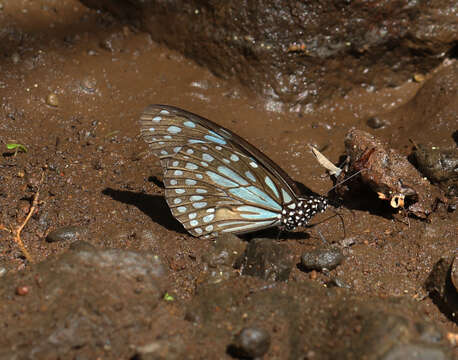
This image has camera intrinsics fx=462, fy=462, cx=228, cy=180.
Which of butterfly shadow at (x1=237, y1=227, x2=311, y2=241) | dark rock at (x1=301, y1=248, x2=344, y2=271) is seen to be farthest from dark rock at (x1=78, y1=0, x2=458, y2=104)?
dark rock at (x1=301, y1=248, x2=344, y2=271)

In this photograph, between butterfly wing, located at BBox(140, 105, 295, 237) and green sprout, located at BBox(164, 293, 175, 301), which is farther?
butterfly wing, located at BBox(140, 105, 295, 237)

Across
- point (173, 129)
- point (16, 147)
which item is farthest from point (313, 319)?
point (16, 147)

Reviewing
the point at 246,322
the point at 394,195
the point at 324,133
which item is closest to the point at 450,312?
the point at 394,195

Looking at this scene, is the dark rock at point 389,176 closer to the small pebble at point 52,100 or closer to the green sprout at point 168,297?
the green sprout at point 168,297

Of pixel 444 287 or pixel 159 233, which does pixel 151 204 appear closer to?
pixel 159 233

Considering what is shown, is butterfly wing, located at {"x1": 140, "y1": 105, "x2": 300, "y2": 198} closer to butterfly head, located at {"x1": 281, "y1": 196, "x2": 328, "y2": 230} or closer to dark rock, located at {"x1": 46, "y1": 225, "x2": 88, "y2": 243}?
butterfly head, located at {"x1": 281, "y1": 196, "x2": 328, "y2": 230}

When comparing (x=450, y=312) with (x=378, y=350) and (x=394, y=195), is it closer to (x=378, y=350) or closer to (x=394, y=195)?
(x=394, y=195)
